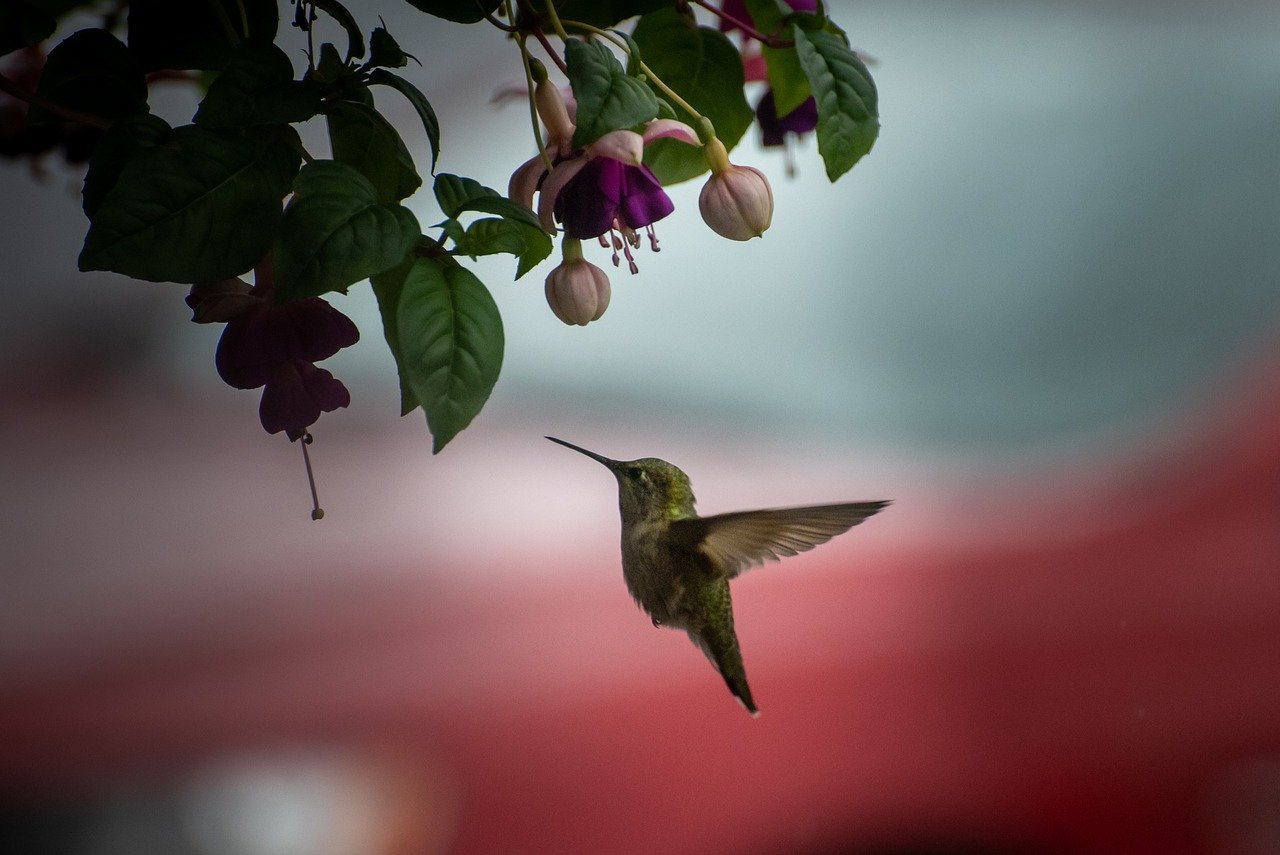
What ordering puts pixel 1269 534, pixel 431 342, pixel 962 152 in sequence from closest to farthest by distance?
pixel 431 342 → pixel 1269 534 → pixel 962 152

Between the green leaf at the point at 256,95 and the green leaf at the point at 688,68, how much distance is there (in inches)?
6.0

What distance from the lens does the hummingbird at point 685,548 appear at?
477 millimetres

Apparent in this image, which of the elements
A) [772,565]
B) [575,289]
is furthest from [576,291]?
[772,565]

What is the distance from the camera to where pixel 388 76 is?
15.4 inches

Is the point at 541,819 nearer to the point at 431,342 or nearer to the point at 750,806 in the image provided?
the point at 750,806

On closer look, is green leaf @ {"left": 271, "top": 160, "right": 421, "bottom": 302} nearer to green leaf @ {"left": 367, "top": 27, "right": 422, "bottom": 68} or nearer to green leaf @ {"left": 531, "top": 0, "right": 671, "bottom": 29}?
green leaf @ {"left": 367, "top": 27, "right": 422, "bottom": 68}

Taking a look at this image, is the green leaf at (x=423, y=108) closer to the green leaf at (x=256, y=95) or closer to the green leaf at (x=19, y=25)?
the green leaf at (x=256, y=95)

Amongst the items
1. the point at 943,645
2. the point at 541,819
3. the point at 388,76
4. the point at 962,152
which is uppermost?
the point at 962,152

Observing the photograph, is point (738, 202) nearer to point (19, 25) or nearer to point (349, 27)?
point (349, 27)

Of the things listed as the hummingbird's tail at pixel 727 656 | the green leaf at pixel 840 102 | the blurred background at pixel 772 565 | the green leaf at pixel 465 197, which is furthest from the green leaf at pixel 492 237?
the blurred background at pixel 772 565

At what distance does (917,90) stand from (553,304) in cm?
124

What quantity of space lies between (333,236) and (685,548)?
23 cm

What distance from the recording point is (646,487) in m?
0.50

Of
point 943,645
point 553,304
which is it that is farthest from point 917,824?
point 553,304
